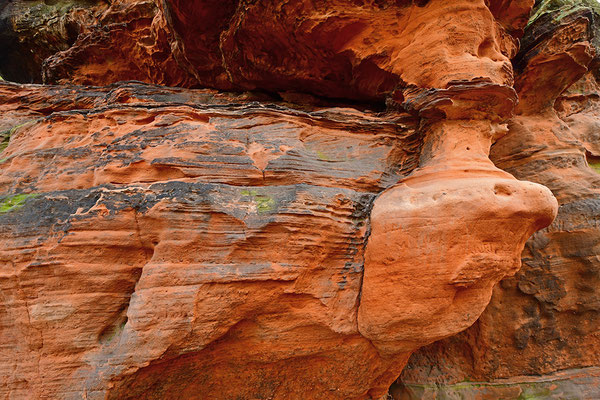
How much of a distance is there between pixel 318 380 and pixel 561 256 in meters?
4.82

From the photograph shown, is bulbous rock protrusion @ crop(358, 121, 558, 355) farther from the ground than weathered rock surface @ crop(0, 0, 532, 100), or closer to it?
closer to it

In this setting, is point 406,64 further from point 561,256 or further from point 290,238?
point 561,256

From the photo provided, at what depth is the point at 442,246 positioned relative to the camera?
3686 millimetres

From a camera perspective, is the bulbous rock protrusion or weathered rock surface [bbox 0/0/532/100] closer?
the bulbous rock protrusion

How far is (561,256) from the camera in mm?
5688

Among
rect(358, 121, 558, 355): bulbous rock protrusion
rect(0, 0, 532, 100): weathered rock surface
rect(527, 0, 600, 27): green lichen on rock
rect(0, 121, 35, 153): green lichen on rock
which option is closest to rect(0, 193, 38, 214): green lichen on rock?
rect(0, 121, 35, 153): green lichen on rock

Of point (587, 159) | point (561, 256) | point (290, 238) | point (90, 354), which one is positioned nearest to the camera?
point (90, 354)

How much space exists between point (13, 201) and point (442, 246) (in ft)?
16.5

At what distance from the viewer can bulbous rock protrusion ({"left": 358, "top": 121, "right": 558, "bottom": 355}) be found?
3.66m

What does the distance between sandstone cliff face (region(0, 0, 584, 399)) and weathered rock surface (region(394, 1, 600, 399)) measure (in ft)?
1.85

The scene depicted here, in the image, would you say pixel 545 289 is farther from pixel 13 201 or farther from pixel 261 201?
pixel 13 201

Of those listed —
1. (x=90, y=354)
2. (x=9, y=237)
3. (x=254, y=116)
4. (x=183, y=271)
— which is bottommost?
(x=90, y=354)

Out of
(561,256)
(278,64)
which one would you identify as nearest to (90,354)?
(278,64)

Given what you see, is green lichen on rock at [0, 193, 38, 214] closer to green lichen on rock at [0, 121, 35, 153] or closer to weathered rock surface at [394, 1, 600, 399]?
green lichen on rock at [0, 121, 35, 153]
